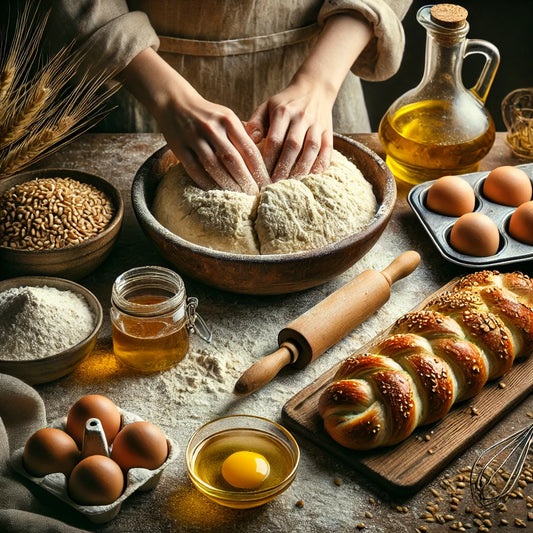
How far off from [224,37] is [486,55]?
0.72m

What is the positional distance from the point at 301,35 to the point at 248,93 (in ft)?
0.74

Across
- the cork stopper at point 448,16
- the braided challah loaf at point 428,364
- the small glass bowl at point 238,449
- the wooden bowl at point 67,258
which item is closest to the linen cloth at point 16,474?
the small glass bowl at point 238,449

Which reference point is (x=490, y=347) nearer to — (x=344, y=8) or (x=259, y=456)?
(x=259, y=456)

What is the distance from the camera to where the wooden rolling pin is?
1342mm

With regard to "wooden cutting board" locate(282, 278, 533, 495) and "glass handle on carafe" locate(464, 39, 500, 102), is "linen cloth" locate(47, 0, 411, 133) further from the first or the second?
"wooden cutting board" locate(282, 278, 533, 495)

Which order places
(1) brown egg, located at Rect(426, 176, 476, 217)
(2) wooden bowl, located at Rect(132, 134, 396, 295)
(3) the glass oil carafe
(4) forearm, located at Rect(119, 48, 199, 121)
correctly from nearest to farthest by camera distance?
(2) wooden bowl, located at Rect(132, 134, 396, 295) → (4) forearm, located at Rect(119, 48, 199, 121) → (1) brown egg, located at Rect(426, 176, 476, 217) → (3) the glass oil carafe

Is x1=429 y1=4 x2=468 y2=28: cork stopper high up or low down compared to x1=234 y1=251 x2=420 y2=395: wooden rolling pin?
up

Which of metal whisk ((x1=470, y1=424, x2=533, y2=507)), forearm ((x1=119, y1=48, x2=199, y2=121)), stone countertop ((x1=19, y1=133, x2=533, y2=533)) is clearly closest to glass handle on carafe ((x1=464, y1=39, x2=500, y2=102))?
stone countertop ((x1=19, y1=133, x2=533, y2=533))

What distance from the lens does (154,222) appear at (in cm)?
154

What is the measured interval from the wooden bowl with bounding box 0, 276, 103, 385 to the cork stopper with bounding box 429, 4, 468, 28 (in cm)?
110

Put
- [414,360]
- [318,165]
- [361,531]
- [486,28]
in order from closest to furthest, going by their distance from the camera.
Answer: [361,531], [414,360], [318,165], [486,28]

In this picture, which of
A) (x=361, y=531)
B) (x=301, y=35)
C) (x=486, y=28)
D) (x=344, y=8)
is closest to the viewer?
(x=361, y=531)

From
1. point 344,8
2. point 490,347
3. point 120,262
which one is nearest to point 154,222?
point 120,262

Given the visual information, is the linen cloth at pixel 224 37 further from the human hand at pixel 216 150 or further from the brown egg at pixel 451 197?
the brown egg at pixel 451 197
